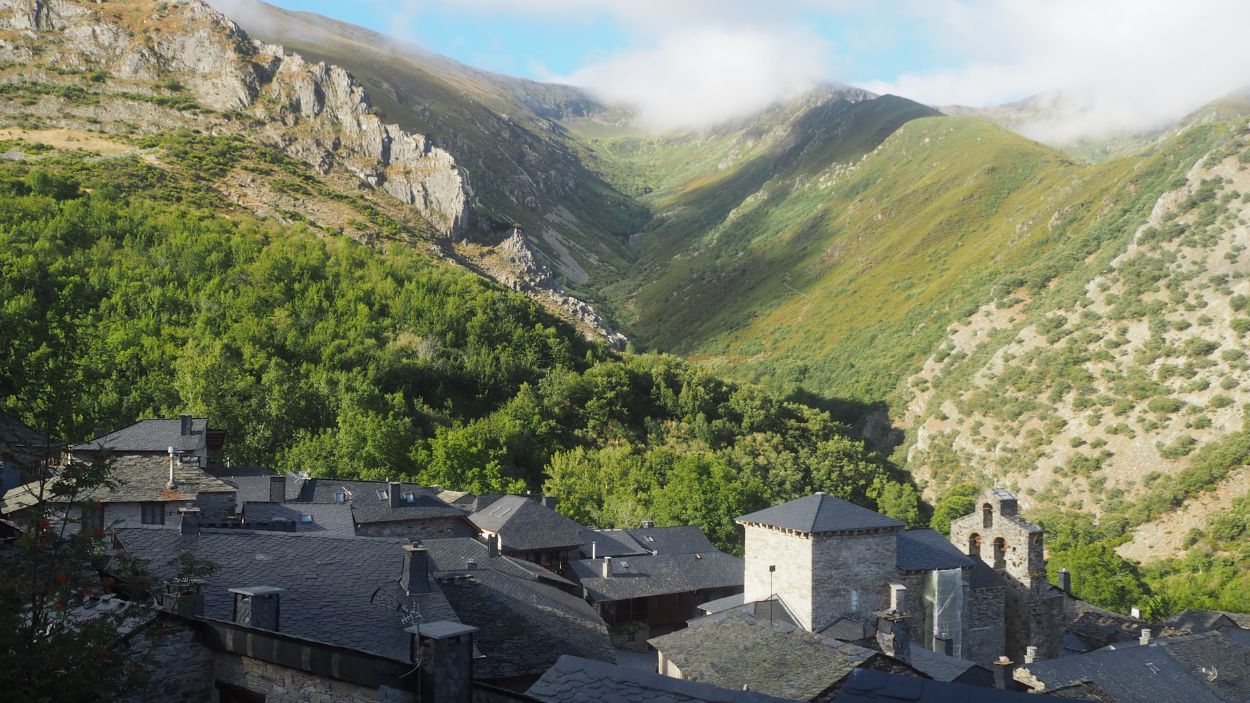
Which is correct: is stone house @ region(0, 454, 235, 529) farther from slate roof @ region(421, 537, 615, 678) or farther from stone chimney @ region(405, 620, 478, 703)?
stone chimney @ region(405, 620, 478, 703)

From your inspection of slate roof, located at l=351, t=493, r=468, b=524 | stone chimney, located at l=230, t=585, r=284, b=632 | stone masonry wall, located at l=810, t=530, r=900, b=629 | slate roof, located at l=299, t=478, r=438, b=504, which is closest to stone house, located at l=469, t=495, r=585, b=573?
slate roof, located at l=351, t=493, r=468, b=524

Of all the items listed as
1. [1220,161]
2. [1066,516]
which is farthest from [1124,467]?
[1220,161]

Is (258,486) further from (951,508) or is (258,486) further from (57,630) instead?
(951,508)

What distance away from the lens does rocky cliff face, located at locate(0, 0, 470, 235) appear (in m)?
114

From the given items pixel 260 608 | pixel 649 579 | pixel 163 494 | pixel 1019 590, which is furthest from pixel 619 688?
pixel 649 579

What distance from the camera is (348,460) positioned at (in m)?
59.0

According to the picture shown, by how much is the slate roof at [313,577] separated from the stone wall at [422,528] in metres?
19.7

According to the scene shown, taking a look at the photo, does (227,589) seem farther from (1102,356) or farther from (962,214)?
(962,214)

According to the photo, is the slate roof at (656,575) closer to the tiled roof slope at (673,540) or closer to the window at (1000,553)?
the tiled roof slope at (673,540)

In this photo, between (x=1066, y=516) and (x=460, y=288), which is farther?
(x=460, y=288)

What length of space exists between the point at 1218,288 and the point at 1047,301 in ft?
57.5

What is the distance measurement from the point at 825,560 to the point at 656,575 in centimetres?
1265

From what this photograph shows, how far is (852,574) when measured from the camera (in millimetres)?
28547

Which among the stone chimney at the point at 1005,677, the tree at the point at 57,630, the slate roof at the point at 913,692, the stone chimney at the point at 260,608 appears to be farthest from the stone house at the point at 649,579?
the slate roof at the point at 913,692
